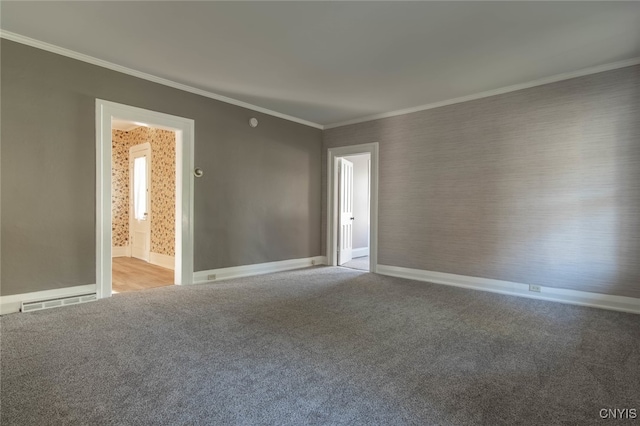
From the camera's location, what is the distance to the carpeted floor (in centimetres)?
170

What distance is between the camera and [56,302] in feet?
10.9

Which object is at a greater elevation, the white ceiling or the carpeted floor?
the white ceiling

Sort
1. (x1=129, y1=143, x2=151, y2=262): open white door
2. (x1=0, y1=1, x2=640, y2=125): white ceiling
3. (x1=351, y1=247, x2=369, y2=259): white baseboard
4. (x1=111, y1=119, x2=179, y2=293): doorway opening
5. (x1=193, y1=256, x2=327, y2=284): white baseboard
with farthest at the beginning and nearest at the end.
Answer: (x1=351, y1=247, x2=369, y2=259): white baseboard < (x1=129, y1=143, x2=151, y2=262): open white door < (x1=111, y1=119, x2=179, y2=293): doorway opening < (x1=193, y1=256, x2=327, y2=284): white baseboard < (x1=0, y1=1, x2=640, y2=125): white ceiling

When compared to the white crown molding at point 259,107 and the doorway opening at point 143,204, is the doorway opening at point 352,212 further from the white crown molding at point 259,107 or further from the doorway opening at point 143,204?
the doorway opening at point 143,204

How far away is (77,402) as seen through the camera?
68.7 inches

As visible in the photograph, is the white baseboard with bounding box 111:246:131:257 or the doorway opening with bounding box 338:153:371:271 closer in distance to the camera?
the doorway opening with bounding box 338:153:371:271

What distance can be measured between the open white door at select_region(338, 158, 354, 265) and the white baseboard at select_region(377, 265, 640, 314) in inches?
44.7

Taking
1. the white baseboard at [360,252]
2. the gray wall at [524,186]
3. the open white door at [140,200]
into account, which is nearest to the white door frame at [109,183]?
the open white door at [140,200]

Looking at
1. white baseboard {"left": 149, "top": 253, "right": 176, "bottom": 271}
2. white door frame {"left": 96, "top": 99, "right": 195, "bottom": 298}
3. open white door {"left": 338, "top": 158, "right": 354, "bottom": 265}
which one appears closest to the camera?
white door frame {"left": 96, "top": 99, "right": 195, "bottom": 298}

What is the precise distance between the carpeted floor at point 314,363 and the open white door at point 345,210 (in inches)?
106

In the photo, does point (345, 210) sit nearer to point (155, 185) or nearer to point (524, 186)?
point (524, 186)

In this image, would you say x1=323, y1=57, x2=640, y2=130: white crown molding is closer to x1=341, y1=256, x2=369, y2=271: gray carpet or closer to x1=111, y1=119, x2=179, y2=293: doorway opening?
x1=341, y1=256, x2=369, y2=271: gray carpet

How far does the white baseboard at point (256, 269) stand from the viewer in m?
4.61

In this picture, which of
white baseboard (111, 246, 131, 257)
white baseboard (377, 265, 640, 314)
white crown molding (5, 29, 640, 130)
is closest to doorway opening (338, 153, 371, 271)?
white baseboard (377, 265, 640, 314)
